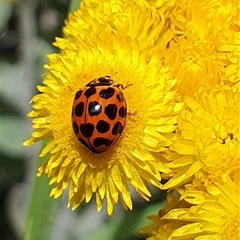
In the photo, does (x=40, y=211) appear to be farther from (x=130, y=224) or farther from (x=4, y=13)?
(x=4, y=13)

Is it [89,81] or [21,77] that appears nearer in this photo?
[89,81]

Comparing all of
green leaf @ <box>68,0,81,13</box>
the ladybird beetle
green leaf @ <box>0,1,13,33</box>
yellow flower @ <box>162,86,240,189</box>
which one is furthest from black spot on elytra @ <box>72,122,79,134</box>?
green leaf @ <box>0,1,13,33</box>

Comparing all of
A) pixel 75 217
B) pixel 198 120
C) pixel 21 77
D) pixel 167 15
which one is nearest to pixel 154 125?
pixel 198 120

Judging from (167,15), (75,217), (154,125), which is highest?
(167,15)

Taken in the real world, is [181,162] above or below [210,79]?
below

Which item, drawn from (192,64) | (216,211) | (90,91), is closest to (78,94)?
(90,91)

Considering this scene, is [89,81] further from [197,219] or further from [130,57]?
[197,219]

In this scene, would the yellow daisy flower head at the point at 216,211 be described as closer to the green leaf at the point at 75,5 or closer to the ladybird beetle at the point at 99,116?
the ladybird beetle at the point at 99,116
